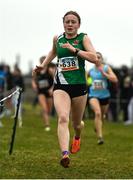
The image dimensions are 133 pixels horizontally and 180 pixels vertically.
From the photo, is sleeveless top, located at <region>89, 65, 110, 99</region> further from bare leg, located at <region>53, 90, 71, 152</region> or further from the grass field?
bare leg, located at <region>53, 90, 71, 152</region>

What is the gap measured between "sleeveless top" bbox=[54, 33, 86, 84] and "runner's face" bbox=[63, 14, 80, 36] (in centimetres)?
11

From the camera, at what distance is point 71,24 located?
30.2ft

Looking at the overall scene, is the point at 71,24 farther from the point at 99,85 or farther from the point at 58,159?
the point at 99,85

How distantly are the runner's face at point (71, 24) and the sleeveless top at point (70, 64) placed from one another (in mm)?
107

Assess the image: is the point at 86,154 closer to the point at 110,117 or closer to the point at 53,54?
the point at 53,54

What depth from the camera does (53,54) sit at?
976cm

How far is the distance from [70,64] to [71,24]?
1.89 ft

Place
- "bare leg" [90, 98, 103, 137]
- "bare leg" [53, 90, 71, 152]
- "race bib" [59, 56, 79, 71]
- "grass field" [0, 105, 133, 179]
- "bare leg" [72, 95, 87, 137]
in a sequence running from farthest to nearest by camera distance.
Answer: "bare leg" [90, 98, 103, 137], "bare leg" [72, 95, 87, 137], "race bib" [59, 56, 79, 71], "bare leg" [53, 90, 71, 152], "grass field" [0, 105, 133, 179]

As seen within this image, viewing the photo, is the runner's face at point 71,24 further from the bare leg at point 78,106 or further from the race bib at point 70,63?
the bare leg at point 78,106

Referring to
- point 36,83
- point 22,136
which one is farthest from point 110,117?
point 22,136

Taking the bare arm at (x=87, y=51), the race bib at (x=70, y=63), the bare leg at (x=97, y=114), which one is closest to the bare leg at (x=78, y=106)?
the race bib at (x=70, y=63)

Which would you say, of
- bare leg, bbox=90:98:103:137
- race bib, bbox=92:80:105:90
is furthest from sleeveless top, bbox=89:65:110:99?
bare leg, bbox=90:98:103:137

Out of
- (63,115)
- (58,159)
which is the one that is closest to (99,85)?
(58,159)

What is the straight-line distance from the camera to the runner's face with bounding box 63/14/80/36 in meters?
9.23
